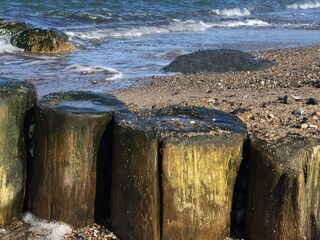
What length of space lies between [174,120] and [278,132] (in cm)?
71

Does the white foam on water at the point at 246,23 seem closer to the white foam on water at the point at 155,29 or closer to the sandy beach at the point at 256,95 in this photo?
the white foam on water at the point at 155,29

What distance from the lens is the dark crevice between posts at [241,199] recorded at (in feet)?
13.2

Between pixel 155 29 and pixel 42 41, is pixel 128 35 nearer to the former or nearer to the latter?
pixel 155 29

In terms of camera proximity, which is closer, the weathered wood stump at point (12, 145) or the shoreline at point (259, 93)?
the weathered wood stump at point (12, 145)

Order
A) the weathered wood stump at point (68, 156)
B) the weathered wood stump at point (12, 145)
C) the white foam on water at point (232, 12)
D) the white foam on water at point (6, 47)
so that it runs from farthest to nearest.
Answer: the white foam on water at point (232, 12), the white foam on water at point (6, 47), the weathered wood stump at point (12, 145), the weathered wood stump at point (68, 156)

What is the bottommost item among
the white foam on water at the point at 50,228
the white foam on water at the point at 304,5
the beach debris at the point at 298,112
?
the white foam on water at the point at 50,228

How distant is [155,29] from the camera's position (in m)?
19.1

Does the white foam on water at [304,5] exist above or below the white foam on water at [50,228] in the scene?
above

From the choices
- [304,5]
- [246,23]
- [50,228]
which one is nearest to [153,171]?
[50,228]

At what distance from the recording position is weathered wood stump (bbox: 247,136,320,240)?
370 cm

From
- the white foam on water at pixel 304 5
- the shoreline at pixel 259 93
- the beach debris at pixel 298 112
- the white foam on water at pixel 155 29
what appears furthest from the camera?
the white foam on water at pixel 304 5

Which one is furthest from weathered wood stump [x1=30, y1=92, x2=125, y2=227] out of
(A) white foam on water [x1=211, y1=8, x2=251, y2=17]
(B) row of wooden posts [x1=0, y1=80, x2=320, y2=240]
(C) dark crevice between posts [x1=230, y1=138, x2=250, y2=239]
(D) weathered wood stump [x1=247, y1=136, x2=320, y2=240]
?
(A) white foam on water [x1=211, y1=8, x2=251, y2=17]

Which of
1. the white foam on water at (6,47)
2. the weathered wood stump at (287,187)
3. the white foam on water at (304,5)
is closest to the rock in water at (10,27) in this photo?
the white foam on water at (6,47)

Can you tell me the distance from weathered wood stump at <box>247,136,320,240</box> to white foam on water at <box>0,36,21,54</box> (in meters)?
10.6
